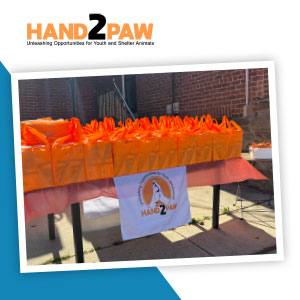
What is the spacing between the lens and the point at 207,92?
447 centimetres

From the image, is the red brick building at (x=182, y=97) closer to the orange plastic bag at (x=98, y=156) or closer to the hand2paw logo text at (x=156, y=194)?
the orange plastic bag at (x=98, y=156)

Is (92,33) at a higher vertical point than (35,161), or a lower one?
higher

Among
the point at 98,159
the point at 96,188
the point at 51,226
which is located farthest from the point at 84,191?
the point at 51,226

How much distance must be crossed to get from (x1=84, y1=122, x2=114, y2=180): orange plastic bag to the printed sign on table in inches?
6.8

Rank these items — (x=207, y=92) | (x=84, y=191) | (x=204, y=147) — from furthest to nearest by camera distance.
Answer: (x=207, y=92) → (x=204, y=147) → (x=84, y=191)

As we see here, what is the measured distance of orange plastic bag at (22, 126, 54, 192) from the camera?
5.60ft

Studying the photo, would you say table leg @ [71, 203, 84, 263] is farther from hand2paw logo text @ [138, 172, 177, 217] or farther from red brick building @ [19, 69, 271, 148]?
red brick building @ [19, 69, 271, 148]

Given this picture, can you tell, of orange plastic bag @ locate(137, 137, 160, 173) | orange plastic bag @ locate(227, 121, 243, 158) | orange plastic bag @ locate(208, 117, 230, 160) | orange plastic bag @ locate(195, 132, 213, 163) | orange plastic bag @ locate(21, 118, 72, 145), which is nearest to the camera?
orange plastic bag @ locate(21, 118, 72, 145)

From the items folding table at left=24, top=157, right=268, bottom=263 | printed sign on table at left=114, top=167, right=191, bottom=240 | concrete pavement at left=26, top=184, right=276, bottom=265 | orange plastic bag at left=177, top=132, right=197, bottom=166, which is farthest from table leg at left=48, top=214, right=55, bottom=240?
orange plastic bag at left=177, top=132, right=197, bottom=166

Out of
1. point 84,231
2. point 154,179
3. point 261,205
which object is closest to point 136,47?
point 154,179

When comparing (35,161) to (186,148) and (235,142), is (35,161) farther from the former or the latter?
(235,142)

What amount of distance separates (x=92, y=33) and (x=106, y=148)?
33.5 inches

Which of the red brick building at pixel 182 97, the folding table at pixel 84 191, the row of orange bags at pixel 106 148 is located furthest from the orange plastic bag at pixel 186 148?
the red brick building at pixel 182 97

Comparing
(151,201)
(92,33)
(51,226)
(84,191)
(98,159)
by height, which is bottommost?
(51,226)
